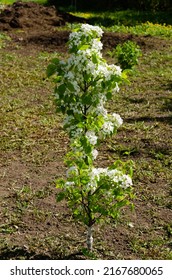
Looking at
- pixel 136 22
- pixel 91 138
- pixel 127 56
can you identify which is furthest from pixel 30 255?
pixel 136 22

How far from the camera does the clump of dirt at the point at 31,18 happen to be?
15.7m

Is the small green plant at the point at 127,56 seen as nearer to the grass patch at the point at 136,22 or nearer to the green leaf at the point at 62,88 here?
the grass patch at the point at 136,22

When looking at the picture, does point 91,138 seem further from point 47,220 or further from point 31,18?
point 31,18

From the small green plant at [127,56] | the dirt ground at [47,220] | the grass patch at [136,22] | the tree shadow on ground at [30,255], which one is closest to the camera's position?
the tree shadow on ground at [30,255]

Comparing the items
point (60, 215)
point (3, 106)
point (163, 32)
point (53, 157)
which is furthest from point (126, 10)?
point (60, 215)

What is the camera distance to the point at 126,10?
73.4 ft

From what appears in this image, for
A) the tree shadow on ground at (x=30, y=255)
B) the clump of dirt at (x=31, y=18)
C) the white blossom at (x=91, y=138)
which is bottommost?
the tree shadow on ground at (x=30, y=255)

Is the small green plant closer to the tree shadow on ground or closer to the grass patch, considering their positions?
the grass patch

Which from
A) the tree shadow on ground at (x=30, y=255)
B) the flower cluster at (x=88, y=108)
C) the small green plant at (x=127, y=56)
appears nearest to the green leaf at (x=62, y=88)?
the flower cluster at (x=88, y=108)

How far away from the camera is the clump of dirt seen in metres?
15.7

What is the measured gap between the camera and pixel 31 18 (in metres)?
16.4

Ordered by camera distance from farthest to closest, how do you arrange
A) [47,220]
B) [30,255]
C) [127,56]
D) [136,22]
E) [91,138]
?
[136,22] < [127,56] < [47,220] < [30,255] < [91,138]
